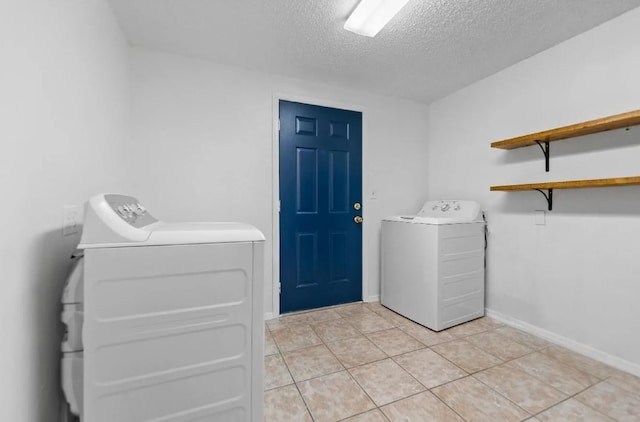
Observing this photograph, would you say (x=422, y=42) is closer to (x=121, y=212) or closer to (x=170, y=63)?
(x=170, y=63)

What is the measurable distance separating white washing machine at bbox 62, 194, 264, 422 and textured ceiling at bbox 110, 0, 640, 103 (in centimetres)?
151

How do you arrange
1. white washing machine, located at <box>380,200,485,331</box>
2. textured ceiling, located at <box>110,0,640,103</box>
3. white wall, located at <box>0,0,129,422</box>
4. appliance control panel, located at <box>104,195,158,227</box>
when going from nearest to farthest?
white wall, located at <box>0,0,129,422</box>, appliance control panel, located at <box>104,195,158,227</box>, textured ceiling, located at <box>110,0,640,103</box>, white washing machine, located at <box>380,200,485,331</box>

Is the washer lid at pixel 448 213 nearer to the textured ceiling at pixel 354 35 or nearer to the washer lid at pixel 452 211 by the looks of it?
the washer lid at pixel 452 211

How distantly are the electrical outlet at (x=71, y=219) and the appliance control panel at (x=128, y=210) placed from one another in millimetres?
237

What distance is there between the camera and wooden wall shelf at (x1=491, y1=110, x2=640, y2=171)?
1636 millimetres

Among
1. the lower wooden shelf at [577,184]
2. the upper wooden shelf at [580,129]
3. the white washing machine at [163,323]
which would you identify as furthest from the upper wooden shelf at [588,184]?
the white washing machine at [163,323]

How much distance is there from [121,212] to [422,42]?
233 centimetres

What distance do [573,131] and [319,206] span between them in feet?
6.79

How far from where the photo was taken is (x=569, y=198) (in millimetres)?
2080

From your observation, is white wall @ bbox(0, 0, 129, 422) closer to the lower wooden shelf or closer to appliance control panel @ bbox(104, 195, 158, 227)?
appliance control panel @ bbox(104, 195, 158, 227)

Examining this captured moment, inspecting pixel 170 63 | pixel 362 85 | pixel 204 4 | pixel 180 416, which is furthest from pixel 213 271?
pixel 362 85

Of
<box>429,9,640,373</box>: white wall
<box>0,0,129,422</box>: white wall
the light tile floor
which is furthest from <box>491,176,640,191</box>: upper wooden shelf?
<box>0,0,129,422</box>: white wall

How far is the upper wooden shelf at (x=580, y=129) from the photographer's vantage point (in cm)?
163

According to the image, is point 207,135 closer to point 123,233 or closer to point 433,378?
point 123,233
